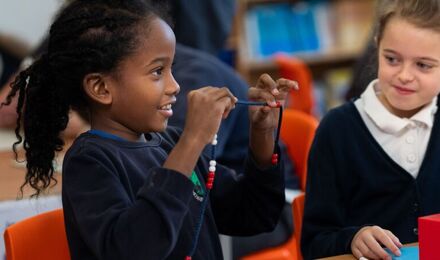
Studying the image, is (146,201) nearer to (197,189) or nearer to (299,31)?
(197,189)

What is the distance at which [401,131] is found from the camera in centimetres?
168

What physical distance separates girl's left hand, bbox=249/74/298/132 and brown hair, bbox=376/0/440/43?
0.34 metres

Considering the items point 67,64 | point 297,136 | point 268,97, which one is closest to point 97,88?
point 67,64

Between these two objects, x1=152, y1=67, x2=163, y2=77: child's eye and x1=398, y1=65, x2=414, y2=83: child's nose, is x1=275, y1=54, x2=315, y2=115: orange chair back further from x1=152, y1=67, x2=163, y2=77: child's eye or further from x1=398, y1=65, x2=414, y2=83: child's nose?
x1=152, y1=67, x2=163, y2=77: child's eye

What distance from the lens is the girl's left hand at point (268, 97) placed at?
1.46 m

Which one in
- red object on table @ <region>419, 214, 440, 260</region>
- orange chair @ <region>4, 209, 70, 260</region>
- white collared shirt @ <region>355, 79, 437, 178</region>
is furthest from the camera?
white collared shirt @ <region>355, 79, 437, 178</region>

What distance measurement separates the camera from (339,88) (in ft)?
18.0

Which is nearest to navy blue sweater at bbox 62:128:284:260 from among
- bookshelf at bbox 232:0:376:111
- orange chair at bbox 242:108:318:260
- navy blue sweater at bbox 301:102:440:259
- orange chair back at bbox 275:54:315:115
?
navy blue sweater at bbox 301:102:440:259

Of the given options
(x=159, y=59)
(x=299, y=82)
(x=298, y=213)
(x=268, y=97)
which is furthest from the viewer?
(x=299, y=82)

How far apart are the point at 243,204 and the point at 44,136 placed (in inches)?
16.2

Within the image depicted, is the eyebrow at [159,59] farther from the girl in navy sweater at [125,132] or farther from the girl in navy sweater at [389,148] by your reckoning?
the girl in navy sweater at [389,148]

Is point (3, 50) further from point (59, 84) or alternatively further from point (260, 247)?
point (59, 84)

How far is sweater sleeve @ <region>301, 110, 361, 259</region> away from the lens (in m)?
1.62

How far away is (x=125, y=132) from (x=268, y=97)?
0.27 meters
